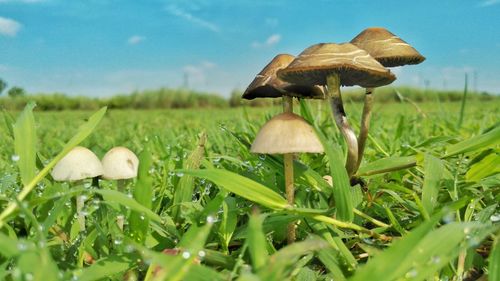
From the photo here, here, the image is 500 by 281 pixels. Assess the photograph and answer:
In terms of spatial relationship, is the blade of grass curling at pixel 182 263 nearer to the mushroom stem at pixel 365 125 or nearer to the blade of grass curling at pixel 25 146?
the blade of grass curling at pixel 25 146

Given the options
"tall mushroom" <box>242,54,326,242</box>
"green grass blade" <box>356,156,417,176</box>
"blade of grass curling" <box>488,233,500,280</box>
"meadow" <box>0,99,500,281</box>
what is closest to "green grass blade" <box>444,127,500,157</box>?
"meadow" <box>0,99,500,281</box>

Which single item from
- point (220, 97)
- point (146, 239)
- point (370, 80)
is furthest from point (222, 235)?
point (220, 97)

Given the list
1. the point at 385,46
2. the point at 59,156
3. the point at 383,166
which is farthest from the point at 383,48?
the point at 59,156

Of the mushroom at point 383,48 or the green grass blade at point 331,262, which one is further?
the mushroom at point 383,48

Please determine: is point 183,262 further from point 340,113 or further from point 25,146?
point 340,113

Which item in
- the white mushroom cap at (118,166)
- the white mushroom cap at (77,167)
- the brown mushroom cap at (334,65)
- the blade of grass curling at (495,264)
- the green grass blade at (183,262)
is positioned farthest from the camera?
the white mushroom cap at (118,166)

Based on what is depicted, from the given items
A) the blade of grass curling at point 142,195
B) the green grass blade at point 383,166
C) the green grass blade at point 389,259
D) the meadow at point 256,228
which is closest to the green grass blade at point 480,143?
the meadow at point 256,228
